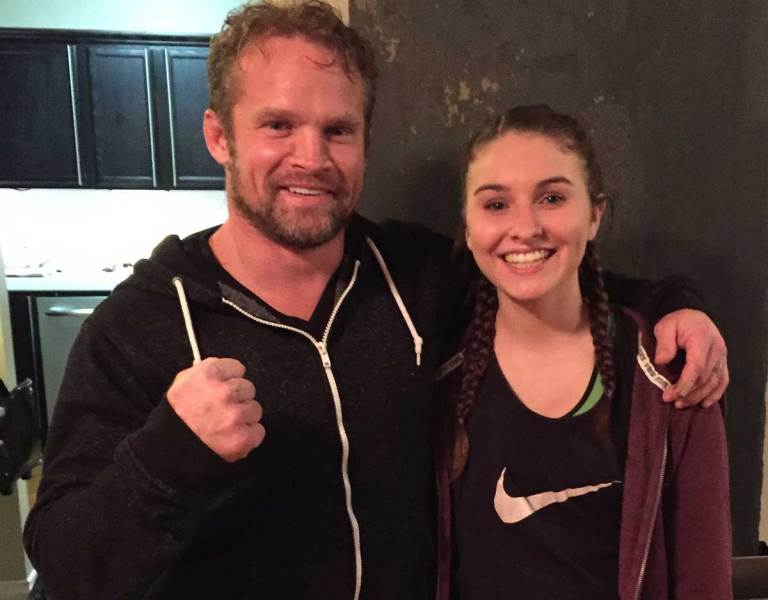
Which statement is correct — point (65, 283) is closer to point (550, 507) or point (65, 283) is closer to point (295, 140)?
point (295, 140)

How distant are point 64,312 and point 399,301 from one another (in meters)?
2.93

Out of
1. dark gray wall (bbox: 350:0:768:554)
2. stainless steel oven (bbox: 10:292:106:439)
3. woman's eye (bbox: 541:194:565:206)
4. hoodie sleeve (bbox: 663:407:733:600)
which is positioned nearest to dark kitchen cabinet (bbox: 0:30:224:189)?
stainless steel oven (bbox: 10:292:106:439)

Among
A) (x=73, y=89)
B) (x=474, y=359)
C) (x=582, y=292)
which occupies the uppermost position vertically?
(x=73, y=89)

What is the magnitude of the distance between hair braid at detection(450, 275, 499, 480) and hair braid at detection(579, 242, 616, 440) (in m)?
0.16

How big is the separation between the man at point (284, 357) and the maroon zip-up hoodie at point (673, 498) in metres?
0.07

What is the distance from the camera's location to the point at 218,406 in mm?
847

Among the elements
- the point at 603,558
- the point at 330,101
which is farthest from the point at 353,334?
the point at 603,558

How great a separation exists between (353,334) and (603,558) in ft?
A: 1.71

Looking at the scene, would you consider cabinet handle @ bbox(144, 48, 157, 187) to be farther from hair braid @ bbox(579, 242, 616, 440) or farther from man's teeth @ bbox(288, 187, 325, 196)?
hair braid @ bbox(579, 242, 616, 440)

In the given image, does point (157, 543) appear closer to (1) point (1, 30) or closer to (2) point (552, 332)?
(2) point (552, 332)

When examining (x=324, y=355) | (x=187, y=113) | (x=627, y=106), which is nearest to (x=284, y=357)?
(x=324, y=355)

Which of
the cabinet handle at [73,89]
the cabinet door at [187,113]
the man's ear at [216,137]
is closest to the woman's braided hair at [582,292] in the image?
the man's ear at [216,137]

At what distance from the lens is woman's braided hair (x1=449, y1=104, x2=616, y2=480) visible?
43.8 inches

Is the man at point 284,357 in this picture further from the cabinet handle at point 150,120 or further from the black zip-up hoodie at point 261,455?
the cabinet handle at point 150,120
